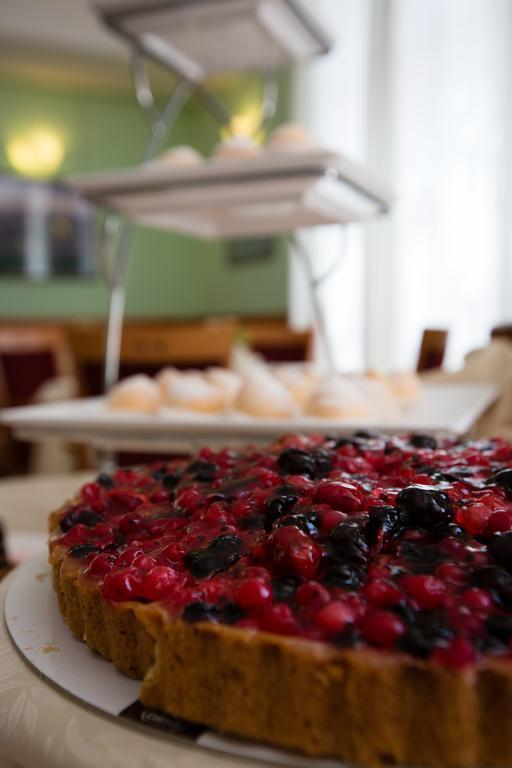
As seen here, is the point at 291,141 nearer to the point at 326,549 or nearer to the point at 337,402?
the point at 337,402

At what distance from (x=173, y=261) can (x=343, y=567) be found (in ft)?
21.9

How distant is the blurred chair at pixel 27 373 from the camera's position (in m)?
3.64

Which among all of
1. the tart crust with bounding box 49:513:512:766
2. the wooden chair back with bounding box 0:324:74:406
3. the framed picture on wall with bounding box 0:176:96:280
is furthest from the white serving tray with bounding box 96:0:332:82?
the framed picture on wall with bounding box 0:176:96:280

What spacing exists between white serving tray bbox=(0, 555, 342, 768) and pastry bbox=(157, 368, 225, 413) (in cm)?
91

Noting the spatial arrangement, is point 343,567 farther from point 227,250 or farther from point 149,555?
point 227,250

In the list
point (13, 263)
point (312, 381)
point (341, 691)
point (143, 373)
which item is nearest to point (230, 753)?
point (341, 691)

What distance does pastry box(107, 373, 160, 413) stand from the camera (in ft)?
5.27

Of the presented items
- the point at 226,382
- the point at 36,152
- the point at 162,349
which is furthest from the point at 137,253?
the point at 226,382

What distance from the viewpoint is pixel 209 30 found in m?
1.59

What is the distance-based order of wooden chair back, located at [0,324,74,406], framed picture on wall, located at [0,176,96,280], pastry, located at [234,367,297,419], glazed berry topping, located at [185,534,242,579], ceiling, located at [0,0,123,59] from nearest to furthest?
1. glazed berry topping, located at [185,534,242,579]
2. pastry, located at [234,367,297,419]
3. wooden chair back, located at [0,324,74,406]
4. ceiling, located at [0,0,123,59]
5. framed picture on wall, located at [0,176,96,280]

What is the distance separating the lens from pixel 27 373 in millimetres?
4699

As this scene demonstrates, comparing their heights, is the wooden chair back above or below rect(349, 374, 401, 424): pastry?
below

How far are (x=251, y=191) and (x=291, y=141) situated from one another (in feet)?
0.50

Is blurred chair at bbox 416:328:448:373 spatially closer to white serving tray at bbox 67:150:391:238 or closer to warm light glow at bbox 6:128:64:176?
white serving tray at bbox 67:150:391:238
